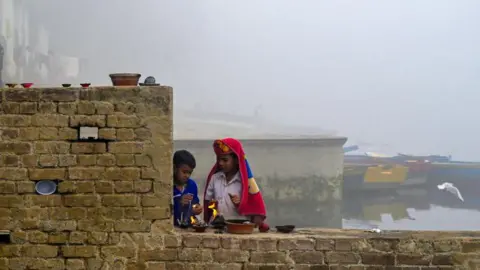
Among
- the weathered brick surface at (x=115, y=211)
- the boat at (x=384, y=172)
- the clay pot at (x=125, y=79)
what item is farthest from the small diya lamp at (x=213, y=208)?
the boat at (x=384, y=172)

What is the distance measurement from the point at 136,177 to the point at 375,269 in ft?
6.69

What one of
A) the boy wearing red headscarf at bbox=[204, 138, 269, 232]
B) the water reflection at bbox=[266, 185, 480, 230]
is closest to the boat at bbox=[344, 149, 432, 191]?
the water reflection at bbox=[266, 185, 480, 230]

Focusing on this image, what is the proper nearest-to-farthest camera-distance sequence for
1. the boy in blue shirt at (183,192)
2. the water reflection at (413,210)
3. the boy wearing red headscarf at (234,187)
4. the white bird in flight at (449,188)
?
1. the boy wearing red headscarf at (234,187)
2. the boy in blue shirt at (183,192)
3. the water reflection at (413,210)
4. the white bird in flight at (449,188)

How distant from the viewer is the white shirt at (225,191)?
529 centimetres

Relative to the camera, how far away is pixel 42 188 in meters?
4.84

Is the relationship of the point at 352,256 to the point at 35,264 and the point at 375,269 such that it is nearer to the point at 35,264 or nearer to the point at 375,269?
the point at 375,269

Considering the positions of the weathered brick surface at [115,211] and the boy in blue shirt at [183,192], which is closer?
the weathered brick surface at [115,211]

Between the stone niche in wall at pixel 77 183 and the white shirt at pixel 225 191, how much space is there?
65 cm

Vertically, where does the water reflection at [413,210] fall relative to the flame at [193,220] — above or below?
below

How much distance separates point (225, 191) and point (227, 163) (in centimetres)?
26

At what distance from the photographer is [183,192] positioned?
5336 mm

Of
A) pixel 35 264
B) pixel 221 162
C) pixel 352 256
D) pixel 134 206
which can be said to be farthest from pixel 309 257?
pixel 35 264

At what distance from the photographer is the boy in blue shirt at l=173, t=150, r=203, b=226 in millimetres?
5301

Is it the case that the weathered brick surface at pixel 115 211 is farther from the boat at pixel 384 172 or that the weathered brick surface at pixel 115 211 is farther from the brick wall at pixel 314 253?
the boat at pixel 384 172
